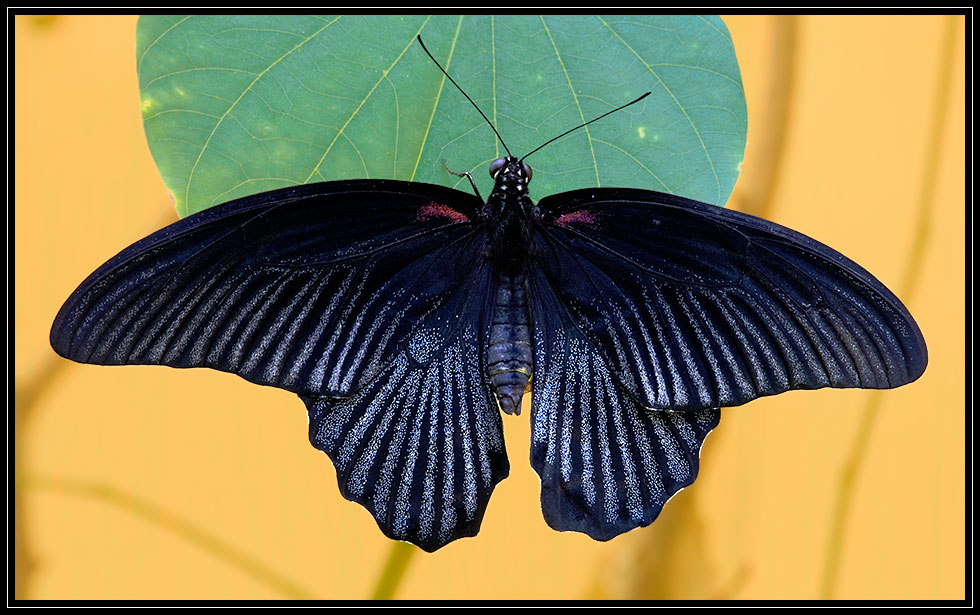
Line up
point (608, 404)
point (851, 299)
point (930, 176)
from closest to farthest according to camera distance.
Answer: point (851, 299) < point (608, 404) < point (930, 176)

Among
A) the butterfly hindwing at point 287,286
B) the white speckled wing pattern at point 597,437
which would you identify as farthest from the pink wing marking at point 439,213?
the white speckled wing pattern at point 597,437

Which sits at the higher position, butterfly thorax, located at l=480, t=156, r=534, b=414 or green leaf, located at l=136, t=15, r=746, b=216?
green leaf, located at l=136, t=15, r=746, b=216

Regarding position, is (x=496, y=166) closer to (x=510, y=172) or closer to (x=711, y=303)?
(x=510, y=172)

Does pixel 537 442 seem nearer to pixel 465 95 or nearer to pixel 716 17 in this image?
pixel 465 95

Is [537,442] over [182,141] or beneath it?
beneath

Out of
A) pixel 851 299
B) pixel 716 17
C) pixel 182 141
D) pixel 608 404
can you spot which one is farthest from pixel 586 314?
pixel 182 141

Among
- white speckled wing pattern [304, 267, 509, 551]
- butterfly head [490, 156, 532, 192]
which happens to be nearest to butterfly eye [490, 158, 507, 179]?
butterfly head [490, 156, 532, 192]

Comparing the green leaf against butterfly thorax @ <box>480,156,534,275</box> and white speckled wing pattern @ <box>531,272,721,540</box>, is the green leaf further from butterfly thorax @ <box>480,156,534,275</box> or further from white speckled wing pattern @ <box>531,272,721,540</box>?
white speckled wing pattern @ <box>531,272,721,540</box>
